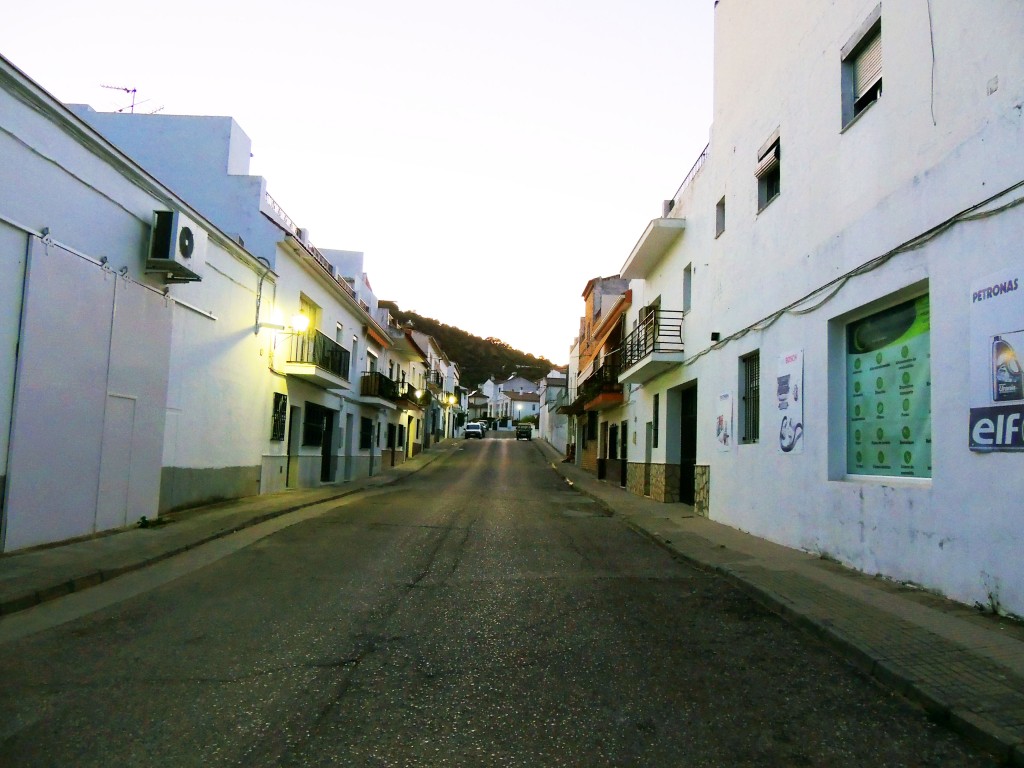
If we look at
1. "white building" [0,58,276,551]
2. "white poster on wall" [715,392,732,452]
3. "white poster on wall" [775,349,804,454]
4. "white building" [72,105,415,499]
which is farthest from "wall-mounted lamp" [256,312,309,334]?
"white poster on wall" [775,349,804,454]

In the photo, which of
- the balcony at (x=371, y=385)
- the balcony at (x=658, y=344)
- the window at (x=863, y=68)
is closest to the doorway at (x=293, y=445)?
the balcony at (x=371, y=385)

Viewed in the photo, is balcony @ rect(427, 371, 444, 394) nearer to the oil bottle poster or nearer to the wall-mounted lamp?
the wall-mounted lamp

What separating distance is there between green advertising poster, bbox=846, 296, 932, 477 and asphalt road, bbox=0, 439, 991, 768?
2.49m

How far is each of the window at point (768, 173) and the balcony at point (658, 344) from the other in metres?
5.34

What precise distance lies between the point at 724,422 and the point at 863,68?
21.4ft

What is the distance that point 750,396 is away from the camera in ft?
41.2

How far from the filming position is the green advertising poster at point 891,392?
7.39 metres

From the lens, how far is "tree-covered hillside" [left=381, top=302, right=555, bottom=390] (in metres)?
92.8

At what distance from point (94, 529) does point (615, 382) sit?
59.6 feet

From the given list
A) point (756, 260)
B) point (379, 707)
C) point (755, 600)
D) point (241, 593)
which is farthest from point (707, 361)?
point (379, 707)

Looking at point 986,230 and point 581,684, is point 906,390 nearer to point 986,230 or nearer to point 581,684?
point 986,230

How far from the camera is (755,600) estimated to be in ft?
22.8

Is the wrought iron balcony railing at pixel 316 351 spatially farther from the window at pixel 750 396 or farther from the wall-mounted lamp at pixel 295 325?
the window at pixel 750 396

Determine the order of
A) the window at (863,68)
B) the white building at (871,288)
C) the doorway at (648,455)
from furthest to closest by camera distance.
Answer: the doorway at (648,455), the window at (863,68), the white building at (871,288)
